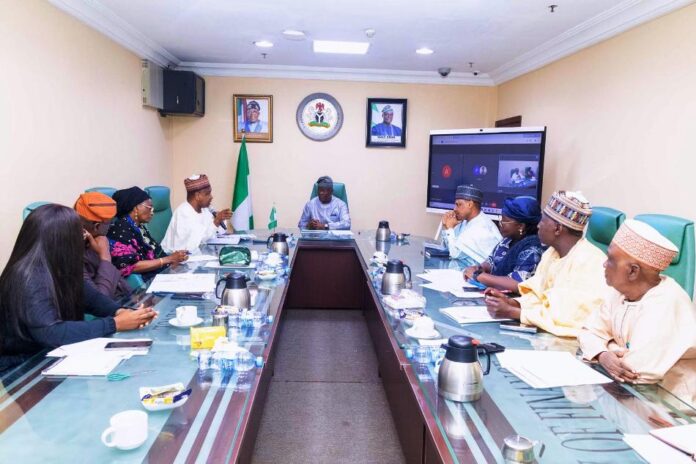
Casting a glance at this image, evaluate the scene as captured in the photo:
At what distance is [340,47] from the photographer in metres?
4.72

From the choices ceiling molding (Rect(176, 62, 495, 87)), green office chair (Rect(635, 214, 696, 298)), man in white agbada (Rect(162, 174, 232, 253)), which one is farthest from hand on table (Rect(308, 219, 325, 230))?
green office chair (Rect(635, 214, 696, 298))

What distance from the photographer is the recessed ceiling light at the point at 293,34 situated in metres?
4.13

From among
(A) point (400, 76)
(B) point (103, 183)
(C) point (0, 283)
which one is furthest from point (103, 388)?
(A) point (400, 76)

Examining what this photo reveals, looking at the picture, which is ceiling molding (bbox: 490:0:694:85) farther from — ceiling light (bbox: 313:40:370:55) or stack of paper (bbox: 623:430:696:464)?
stack of paper (bbox: 623:430:696:464)

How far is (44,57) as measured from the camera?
10.6 ft

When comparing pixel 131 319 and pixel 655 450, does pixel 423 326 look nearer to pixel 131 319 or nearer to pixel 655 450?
pixel 655 450

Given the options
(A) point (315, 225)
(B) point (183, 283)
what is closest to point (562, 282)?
(B) point (183, 283)

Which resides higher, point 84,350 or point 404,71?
point 404,71

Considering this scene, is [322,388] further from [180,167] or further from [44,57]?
[180,167]

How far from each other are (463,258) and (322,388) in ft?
3.95

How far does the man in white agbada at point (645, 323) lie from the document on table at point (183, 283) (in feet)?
5.24

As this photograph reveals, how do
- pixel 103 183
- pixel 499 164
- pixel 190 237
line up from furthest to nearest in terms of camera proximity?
pixel 499 164 → pixel 103 183 → pixel 190 237

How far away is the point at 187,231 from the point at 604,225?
2749 millimetres

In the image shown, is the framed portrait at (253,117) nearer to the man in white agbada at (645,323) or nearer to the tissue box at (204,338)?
the tissue box at (204,338)
